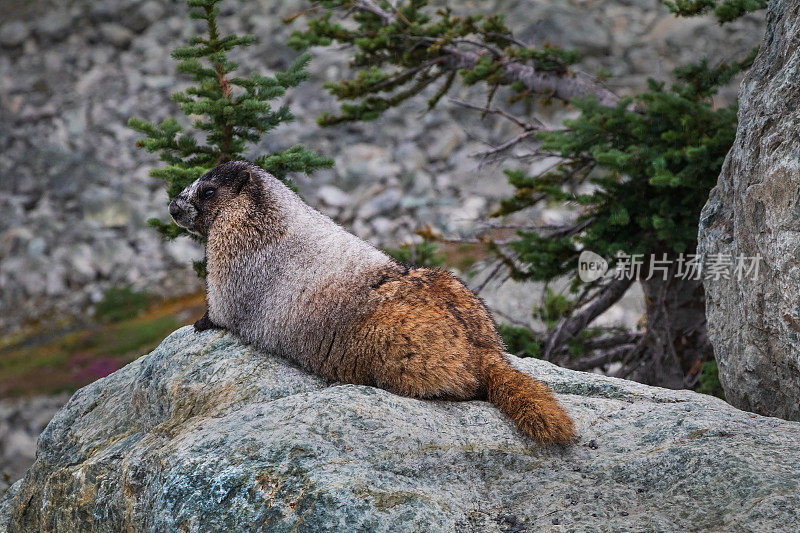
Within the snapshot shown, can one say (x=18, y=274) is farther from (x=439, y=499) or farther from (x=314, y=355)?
(x=439, y=499)

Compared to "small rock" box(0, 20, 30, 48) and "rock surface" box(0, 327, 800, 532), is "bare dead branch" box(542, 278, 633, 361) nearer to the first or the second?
"rock surface" box(0, 327, 800, 532)

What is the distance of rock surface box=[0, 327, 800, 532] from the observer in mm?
5113

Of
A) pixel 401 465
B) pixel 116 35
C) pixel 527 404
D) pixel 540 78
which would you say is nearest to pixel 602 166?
pixel 540 78

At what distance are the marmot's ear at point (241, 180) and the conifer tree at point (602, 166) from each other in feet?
12.7

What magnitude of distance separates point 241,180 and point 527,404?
3.54m

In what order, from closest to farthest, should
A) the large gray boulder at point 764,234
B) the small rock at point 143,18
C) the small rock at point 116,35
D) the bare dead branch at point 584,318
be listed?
the large gray boulder at point 764,234, the bare dead branch at point 584,318, the small rock at point 116,35, the small rock at point 143,18

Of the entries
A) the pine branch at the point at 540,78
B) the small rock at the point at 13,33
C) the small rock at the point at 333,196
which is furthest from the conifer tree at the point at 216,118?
the small rock at the point at 13,33

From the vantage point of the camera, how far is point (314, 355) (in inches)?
273

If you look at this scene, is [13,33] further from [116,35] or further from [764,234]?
[764,234]

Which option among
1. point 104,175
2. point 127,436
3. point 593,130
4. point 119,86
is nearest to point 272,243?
point 127,436

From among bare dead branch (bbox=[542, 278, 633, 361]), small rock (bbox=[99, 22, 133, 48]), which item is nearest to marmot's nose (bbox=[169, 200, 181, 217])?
bare dead branch (bbox=[542, 278, 633, 361])

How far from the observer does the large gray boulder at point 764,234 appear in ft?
21.2

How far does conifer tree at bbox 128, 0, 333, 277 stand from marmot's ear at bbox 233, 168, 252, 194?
883 mm

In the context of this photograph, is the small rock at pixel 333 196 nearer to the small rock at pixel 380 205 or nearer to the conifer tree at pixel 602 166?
the small rock at pixel 380 205
